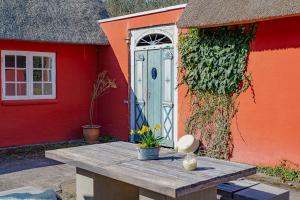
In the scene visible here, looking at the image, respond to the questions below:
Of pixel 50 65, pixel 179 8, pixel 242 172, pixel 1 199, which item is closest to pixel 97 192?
pixel 1 199

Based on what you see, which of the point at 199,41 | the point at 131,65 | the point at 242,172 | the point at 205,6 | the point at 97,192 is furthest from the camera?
the point at 131,65

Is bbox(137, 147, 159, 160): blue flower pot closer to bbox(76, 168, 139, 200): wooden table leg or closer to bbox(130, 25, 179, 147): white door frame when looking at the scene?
bbox(76, 168, 139, 200): wooden table leg

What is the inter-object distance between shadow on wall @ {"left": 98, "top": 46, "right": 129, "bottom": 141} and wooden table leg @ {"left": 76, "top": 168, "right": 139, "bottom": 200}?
4.88 meters

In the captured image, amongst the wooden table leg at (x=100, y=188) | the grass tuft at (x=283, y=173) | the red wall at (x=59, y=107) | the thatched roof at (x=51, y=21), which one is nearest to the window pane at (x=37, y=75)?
the red wall at (x=59, y=107)

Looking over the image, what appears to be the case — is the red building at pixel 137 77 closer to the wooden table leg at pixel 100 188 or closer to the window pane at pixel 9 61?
the window pane at pixel 9 61

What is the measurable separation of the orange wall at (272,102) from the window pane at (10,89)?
5.10m

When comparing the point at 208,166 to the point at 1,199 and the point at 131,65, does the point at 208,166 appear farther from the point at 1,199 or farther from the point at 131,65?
the point at 131,65

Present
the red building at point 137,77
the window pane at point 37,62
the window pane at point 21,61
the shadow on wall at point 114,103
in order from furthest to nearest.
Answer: the shadow on wall at point 114,103, the window pane at point 37,62, the window pane at point 21,61, the red building at point 137,77

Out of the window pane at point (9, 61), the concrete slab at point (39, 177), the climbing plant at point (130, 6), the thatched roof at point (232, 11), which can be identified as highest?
the climbing plant at point (130, 6)

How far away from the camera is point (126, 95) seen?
977cm

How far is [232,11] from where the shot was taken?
6.77 metres

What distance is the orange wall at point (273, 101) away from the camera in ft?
21.2

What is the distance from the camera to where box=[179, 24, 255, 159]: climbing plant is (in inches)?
285

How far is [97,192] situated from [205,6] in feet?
Result: 14.0
